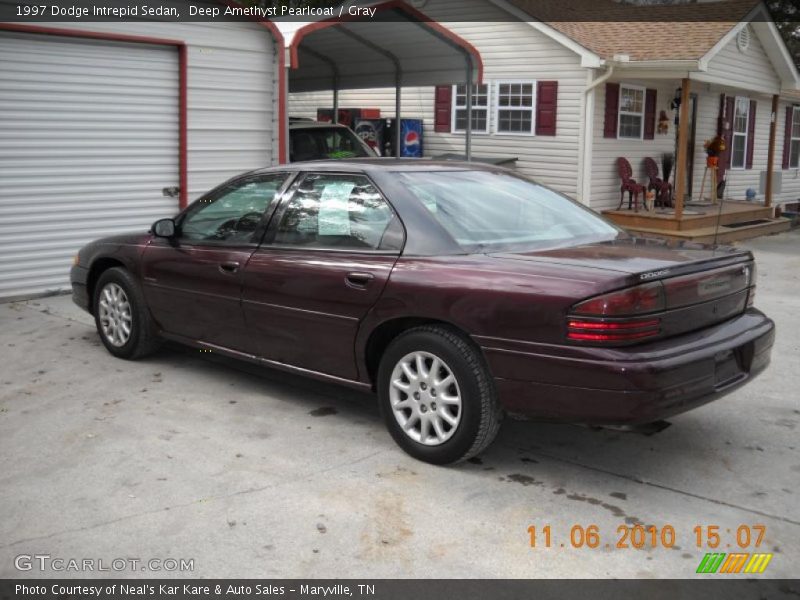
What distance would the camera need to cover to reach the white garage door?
9.09m

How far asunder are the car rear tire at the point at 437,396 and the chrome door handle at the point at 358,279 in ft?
1.18

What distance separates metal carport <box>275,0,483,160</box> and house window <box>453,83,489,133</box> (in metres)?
2.64

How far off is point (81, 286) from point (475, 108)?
12370mm

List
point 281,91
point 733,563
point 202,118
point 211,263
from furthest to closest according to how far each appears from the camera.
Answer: point 281,91, point 202,118, point 211,263, point 733,563

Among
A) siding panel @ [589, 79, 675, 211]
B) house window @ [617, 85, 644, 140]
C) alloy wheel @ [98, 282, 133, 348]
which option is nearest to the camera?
alloy wheel @ [98, 282, 133, 348]

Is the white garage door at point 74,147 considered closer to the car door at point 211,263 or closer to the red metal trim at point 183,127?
the red metal trim at point 183,127

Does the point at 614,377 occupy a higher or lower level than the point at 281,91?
lower

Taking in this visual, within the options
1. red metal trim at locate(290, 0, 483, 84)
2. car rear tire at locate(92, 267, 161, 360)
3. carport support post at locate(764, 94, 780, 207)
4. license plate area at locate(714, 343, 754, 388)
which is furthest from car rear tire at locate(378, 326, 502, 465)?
carport support post at locate(764, 94, 780, 207)

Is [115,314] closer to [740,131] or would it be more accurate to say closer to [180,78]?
[180,78]

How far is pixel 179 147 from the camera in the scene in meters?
10.4

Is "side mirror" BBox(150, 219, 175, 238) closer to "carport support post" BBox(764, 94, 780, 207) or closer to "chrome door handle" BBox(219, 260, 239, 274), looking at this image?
"chrome door handle" BBox(219, 260, 239, 274)

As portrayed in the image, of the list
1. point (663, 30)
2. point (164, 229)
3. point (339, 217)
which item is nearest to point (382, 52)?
point (663, 30)

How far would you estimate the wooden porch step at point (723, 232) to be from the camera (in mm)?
14844

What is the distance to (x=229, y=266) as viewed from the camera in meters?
5.66
